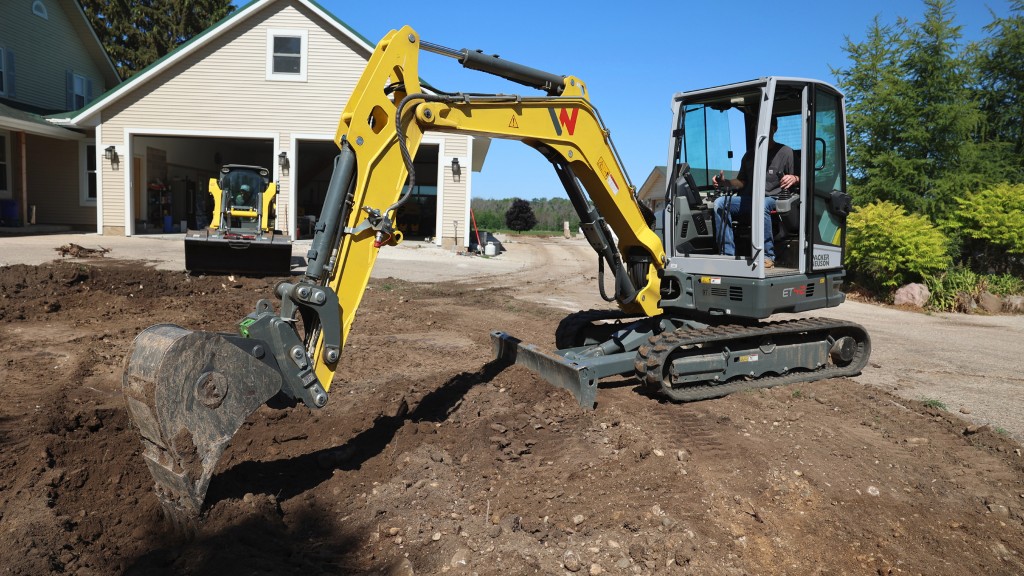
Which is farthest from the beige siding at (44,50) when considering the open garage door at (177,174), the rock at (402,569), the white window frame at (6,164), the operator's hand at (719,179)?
the rock at (402,569)

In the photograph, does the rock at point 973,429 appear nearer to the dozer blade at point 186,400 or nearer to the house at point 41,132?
the dozer blade at point 186,400

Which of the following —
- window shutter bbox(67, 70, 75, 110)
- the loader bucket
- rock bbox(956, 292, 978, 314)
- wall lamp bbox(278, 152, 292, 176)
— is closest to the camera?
the loader bucket

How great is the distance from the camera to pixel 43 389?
627cm

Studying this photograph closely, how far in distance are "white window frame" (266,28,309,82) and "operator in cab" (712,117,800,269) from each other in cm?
1777

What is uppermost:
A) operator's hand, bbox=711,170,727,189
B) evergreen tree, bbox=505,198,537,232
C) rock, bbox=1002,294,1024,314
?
evergreen tree, bbox=505,198,537,232

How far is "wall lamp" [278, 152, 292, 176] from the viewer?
70.9 ft

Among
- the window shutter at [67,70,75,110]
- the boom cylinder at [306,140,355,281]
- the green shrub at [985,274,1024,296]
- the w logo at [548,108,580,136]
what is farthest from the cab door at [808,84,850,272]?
the window shutter at [67,70,75,110]

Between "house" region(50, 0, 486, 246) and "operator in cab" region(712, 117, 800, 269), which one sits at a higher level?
"house" region(50, 0, 486, 246)

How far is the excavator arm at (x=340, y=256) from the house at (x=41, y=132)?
20.9 metres

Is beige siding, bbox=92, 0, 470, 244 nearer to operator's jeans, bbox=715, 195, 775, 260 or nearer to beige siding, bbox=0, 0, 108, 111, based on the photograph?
beige siding, bbox=0, 0, 108, 111

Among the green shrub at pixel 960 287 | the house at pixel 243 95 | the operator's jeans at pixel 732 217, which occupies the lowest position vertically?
the green shrub at pixel 960 287

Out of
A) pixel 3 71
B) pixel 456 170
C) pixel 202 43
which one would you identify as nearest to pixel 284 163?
pixel 202 43

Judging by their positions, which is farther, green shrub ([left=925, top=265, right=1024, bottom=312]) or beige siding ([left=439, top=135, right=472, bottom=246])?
beige siding ([left=439, top=135, right=472, bottom=246])

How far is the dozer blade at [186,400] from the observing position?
3492mm
